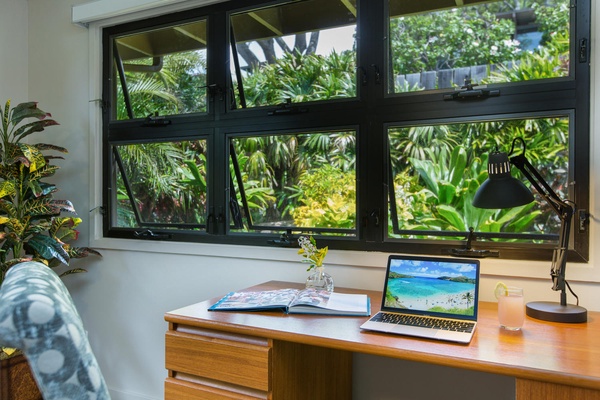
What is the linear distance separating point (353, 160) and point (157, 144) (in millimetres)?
1280

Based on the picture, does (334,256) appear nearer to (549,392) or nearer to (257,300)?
(257,300)

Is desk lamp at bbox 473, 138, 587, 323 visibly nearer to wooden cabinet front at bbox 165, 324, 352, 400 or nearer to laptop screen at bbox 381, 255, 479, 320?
laptop screen at bbox 381, 255, 479, 320

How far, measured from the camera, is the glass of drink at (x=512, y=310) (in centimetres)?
139

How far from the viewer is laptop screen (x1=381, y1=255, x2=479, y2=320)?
153 centimetres

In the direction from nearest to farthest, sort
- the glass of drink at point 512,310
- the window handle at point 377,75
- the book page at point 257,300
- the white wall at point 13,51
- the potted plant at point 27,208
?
the glass of drink at point 512,310 → the book page at point 257,300 → the window handle at point 377,75 → the potted plant at point 27,208 → the white wall at point 13,51

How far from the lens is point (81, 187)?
2908 mm

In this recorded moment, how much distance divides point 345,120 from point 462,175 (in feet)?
1.98

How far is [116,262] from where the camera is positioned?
2811 millimetres

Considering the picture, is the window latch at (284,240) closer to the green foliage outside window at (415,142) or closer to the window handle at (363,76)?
the green foliage outside window at (415,142)

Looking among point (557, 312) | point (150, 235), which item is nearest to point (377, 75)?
point (557, 312)

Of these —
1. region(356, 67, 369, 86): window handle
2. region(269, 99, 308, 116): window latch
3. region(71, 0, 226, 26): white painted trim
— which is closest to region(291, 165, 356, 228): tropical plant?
region(269, 99, 308, 116): window latch

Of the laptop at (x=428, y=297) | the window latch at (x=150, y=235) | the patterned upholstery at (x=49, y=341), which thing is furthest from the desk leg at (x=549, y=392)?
the window latch at (x=150, y=235)

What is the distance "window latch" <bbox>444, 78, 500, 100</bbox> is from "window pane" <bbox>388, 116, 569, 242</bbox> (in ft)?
0.39

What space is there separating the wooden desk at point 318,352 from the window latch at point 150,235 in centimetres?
96
